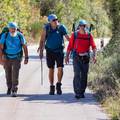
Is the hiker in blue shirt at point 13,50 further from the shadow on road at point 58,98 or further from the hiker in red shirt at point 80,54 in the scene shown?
the hiker in red shirt at point 80,54

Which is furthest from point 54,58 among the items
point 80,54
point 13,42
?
point 13,42

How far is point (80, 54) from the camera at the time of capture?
15.4 metres

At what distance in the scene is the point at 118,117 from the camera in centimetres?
1167

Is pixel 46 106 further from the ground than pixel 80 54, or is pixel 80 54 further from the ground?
pixel 80 54

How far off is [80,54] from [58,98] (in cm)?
117

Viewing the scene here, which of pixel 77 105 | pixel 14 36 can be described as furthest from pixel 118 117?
pixel 14 36

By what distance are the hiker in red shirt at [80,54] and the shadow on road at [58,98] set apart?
0.29 meters

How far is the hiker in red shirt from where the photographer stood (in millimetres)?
15273

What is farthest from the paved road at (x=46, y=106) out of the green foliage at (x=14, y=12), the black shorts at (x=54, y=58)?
the green foliage at (x=14, y=12)

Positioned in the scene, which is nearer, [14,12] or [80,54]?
[80,54]

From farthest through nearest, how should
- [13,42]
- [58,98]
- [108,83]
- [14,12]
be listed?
[14,12] < [108,83] < [13,42] < [58,98]

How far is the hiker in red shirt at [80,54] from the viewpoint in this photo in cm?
1527

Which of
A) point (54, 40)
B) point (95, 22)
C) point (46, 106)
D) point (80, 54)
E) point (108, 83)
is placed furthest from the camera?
point (95, 22)

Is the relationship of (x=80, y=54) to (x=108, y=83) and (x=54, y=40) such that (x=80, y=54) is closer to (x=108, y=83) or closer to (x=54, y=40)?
(x=54, y=40)
